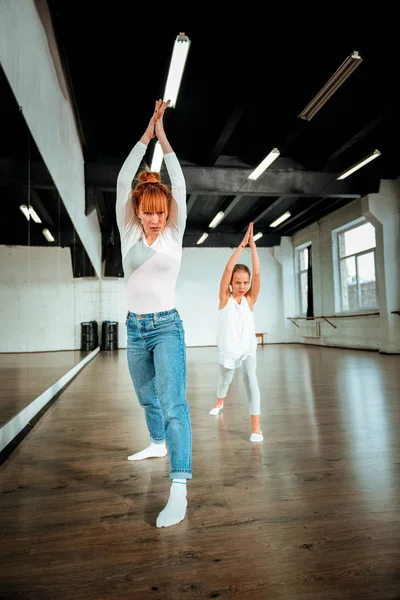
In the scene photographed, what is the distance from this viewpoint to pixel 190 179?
7.57 metres

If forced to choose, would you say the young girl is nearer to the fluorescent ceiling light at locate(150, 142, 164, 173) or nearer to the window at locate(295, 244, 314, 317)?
the fluorescent ceiling light at locate(150, 142, 164, 173)

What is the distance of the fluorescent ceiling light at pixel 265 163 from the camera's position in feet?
20.8

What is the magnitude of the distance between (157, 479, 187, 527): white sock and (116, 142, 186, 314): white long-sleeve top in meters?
0.64

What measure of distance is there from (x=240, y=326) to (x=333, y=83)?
11.9 feet

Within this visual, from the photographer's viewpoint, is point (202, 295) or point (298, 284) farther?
point (298, 284)

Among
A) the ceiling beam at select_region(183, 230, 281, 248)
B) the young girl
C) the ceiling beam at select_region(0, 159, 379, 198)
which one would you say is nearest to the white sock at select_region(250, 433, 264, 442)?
the young girl

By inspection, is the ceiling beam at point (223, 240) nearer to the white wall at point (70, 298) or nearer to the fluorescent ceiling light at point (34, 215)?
the white wall at point (70, 298)

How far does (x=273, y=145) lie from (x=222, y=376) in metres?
4.92

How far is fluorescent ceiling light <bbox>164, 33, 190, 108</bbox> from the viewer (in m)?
3.84

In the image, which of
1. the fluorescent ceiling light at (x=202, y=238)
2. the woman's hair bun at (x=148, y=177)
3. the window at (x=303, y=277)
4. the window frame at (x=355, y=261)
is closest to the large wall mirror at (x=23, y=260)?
the woman's hair bun at (x=148, y=177)

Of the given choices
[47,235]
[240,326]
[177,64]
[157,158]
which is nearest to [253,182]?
[157,158]

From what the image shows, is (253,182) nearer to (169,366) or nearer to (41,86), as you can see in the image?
(41,86)

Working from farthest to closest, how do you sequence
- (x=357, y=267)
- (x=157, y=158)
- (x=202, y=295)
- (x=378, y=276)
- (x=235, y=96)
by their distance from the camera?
(x=202, y=295)
(x=357, y=267)
(x=378, y=276)
(x=157, y=158)
(x=235, y=96)

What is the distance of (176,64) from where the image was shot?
4.22 m
